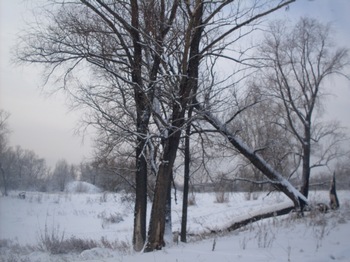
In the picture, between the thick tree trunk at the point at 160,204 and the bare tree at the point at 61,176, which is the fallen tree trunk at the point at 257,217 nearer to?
the thick tree trunk at the point at 160,204

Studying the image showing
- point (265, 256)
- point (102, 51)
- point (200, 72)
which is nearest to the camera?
point (265, 256)

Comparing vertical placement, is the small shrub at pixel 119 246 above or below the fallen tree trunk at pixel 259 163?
below

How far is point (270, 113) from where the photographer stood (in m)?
21.5

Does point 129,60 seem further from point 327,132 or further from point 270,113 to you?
point 327,132

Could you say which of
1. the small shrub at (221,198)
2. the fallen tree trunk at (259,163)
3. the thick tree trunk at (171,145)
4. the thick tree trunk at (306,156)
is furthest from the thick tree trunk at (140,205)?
the small shrub at (221,198)

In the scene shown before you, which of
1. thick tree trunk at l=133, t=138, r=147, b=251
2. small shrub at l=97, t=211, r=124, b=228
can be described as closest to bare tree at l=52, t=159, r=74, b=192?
small shrub at l=97, t=211, r=124, b=228

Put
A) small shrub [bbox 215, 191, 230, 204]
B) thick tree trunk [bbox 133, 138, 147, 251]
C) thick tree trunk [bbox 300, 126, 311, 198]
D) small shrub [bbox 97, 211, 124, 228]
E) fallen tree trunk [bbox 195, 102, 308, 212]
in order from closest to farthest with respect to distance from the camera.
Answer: thick tree trunk [bbox 133, 138, 147, 251] → fallen tree trunk [bbox 195, 102, 308, 212] → thick tree trunk [bbox 300, 126, 311, 198] → small shrub [bbox 97, 211, 124, 228] → small shrub [bbox 215, 191, 230, 204]

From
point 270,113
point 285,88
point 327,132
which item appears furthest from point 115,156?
point 327,132

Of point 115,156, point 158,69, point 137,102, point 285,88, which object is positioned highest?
point 285,88

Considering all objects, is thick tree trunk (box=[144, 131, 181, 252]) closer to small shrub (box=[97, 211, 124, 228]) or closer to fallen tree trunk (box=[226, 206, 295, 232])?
fallen tree trunk (box=[226, 206, 295, 232])

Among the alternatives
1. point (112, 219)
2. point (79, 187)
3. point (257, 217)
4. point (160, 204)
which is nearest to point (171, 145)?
point (160, 204)

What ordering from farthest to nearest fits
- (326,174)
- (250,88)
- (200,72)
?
(326,174) < (250,88) < (200,72)

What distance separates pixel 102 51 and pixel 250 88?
583cm

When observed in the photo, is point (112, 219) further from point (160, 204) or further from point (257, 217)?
point (160, 204)
